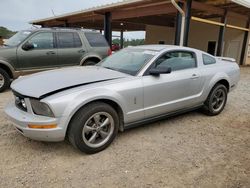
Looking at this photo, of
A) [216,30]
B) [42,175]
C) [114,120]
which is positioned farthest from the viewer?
[216,30]

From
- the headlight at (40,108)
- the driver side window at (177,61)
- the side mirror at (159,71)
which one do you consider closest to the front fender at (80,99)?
the headlight at (40,108)

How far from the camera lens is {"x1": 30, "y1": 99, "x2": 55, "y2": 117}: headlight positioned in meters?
2.92

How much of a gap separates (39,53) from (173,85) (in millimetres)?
4740

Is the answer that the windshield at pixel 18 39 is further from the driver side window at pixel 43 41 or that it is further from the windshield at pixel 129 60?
the windshield at pixel 129 60

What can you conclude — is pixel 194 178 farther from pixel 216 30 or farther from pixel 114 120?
pixel 216 30

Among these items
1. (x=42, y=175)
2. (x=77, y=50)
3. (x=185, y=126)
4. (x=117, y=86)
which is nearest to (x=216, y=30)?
(x=77, y=50)

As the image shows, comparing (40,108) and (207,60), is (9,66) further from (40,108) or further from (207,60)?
(207,60)

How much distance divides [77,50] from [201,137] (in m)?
5.18

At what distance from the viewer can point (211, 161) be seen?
3.18m

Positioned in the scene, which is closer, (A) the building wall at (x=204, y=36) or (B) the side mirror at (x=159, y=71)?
(B) the side mirror at (x=159, y=71)

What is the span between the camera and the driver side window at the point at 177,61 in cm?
407

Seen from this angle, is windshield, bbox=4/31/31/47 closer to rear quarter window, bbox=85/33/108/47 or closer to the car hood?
rear quarter window, bbox=85/33/108/47

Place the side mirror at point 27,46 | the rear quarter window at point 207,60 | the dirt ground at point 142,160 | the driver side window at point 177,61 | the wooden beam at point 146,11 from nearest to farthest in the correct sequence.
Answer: the dirt ground at point 142,160 < the driver side window at point 177,61 < the rear quarter window at point 207,60 < the side mirror at point 27,46 < the wooden beam at point 146,11

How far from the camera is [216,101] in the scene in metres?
5.06
